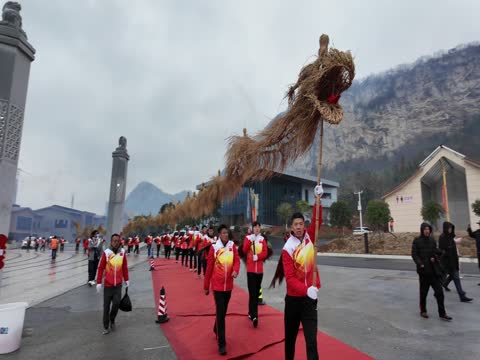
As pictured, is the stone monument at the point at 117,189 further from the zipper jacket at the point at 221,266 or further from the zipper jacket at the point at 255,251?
the zipper jacket at the point at 221,266

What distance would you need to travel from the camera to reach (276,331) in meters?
4.99

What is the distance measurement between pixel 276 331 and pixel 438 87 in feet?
578

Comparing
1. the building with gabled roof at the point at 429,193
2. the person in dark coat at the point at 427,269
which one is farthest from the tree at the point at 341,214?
the person in dark coat at the point at 427,269

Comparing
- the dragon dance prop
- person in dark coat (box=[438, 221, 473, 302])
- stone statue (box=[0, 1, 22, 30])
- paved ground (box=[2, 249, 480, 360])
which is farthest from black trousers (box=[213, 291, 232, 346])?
stone statue (box=[0, 1, 22, 30])

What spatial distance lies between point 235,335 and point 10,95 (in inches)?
232

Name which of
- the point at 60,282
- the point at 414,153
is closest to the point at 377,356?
the point at 60,282

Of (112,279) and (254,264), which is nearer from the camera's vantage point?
(112,279)

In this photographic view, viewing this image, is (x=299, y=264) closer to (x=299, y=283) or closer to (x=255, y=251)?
(x=299, y=283)

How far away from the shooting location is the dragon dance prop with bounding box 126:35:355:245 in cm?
340

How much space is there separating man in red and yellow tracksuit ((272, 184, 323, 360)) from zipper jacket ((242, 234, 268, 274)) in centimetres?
261

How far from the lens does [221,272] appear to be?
4605 mm

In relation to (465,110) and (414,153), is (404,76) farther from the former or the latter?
(414,153)

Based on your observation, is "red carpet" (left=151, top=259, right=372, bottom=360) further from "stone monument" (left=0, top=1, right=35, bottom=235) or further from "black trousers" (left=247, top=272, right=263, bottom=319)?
"stone monument" (left=0, top=1, right=35, bottom=235)

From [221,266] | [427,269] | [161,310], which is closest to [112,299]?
[161,310]
